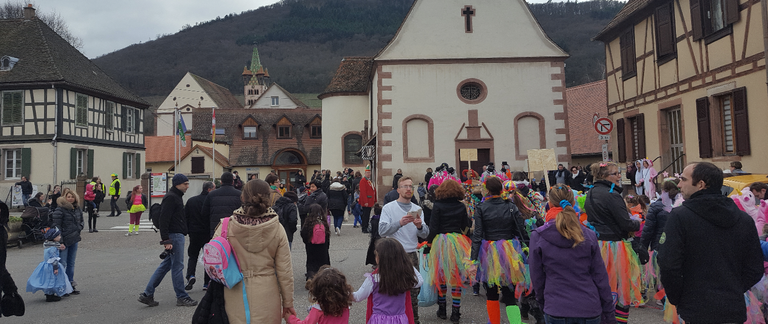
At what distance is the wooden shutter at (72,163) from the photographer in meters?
27.1

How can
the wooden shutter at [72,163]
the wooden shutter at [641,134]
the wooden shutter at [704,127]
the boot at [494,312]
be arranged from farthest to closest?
the wooden shutter at [72,163], the wooden shutter at [641,134], the wooden shutter at [704,127], the boot at [494,312]

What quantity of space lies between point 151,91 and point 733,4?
356 ft

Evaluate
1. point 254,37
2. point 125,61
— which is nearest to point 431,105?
point 125,61

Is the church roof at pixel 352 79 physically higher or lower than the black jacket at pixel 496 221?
higher

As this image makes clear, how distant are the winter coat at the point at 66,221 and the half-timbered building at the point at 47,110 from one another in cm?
2102

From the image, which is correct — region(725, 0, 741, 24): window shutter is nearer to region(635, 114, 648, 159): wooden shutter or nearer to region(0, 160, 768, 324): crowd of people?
A: region(635, 114, 648, 159): wooden shutter

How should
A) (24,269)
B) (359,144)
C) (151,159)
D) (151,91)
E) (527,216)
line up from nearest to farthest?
1. (527,216)
2. (24,269)
3. (359,144)
4. (151,159)
5. (151,91)

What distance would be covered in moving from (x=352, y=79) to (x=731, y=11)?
23.2 metres

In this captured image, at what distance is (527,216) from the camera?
251 inches

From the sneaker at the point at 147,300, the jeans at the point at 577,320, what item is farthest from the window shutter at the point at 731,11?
the sneaker at the point at 147,300

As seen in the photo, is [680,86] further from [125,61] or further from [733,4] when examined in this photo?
[125,61]

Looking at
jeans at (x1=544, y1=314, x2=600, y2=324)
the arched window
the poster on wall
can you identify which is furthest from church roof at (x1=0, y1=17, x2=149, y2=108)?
jeans at (x1=544, y1=314, x2=600, y2=324)

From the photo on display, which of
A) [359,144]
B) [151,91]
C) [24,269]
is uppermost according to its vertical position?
[151,91]

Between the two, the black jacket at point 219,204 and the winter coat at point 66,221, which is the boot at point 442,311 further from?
the winter coat at point 66,221
